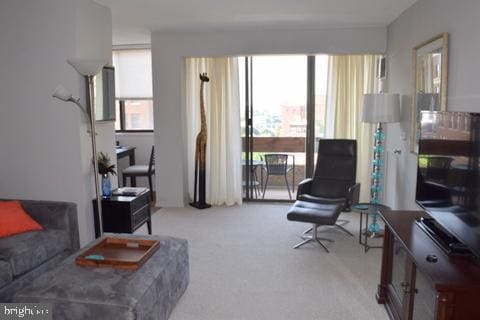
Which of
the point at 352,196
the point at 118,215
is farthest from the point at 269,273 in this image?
the point at 118,215

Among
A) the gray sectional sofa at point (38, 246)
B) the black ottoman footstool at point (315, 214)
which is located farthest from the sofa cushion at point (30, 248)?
the black ottoman footstool at point (315, 214)

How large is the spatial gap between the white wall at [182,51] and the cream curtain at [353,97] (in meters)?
0.35

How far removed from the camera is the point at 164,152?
5488 millimetres

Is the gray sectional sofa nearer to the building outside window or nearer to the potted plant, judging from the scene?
the potted plant

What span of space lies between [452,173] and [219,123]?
12.2 feet

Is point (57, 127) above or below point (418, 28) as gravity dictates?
below

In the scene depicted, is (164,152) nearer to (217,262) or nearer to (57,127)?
(57,127)

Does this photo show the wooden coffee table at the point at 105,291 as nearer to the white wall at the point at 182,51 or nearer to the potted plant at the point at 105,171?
the potted plant at the point at 105,171

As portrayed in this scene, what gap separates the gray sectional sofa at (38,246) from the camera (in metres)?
2.61

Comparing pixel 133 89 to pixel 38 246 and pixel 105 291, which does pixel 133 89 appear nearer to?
pixel 38 246

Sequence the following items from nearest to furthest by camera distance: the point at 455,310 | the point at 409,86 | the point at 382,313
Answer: the point at 455,310 → the point at 382,313 → the point at 409,86

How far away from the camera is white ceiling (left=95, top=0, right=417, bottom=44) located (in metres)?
3.88

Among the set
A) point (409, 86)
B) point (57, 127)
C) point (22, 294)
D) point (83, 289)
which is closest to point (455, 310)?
point (83, 289)

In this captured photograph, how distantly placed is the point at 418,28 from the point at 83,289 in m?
3.46
